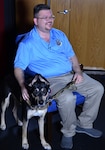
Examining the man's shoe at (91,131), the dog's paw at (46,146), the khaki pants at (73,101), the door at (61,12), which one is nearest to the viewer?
the khaki pants at (73,101)

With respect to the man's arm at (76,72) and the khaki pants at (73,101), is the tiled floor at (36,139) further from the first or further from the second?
the man's arm at (76,72)

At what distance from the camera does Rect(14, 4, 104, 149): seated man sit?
2365mm

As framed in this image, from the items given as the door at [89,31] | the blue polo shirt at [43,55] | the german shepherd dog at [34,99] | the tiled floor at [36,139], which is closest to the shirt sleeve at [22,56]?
the blue polo shirt at [43,55]

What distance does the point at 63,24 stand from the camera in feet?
13.4

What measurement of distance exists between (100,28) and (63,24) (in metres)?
0.55

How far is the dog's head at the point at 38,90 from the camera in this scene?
2.10 metres

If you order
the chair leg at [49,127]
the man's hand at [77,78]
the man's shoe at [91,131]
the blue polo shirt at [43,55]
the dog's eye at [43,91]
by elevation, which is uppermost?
the blue polo shirt at [43,55]

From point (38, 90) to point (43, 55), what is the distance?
0.46 meters

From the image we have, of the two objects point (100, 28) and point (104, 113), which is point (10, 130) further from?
point (100, 28)

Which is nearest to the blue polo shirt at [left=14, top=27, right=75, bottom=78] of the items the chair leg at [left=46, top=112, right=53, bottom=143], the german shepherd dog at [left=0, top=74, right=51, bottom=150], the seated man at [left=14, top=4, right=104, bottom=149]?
the seated man at [left=14, top=4, right=104, bottom=149]

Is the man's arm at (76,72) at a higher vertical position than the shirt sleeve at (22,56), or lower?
lower

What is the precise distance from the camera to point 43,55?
2465 millimetres

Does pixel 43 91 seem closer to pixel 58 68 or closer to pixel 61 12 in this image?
pixel 58 68

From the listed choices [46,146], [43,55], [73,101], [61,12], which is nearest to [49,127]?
[46,146]
